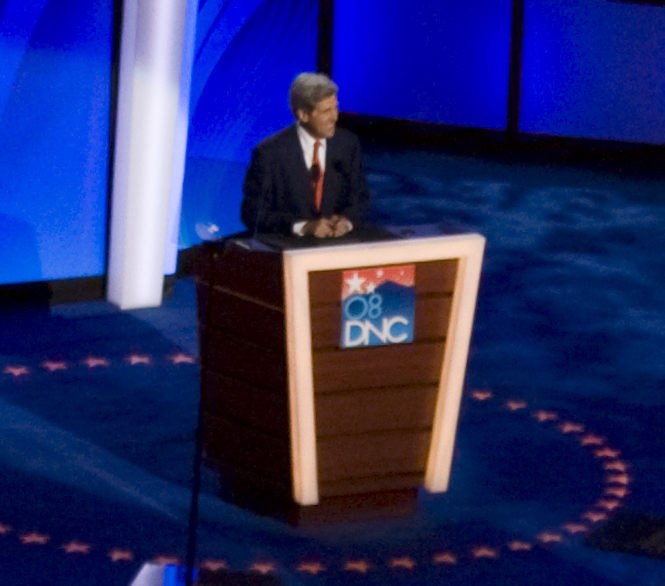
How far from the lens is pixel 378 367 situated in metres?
4.63

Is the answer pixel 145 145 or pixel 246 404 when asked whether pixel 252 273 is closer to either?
pixel 246 404

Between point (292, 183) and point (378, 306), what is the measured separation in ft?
1.96

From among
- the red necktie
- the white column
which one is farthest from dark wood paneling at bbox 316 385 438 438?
the white column

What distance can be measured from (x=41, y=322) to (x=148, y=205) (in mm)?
920

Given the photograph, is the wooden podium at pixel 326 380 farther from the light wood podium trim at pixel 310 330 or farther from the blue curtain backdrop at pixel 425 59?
the blue curtain backdrop at pixel 425 59

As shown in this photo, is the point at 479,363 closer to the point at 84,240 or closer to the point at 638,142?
the point at 84,240

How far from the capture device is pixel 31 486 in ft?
16.5

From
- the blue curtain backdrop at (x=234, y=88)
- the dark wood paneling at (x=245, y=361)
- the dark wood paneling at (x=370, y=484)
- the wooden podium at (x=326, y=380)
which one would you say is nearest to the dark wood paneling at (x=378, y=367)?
the wooden podium at (x=326, y=380)

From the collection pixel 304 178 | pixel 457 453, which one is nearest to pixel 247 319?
pixel 304 178

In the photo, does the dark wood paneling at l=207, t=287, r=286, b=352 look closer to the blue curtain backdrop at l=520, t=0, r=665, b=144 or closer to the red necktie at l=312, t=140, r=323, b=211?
the red necktie at l=312, t=140, r=323, b=211

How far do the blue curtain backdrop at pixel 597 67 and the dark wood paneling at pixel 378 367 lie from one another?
849 centimetres

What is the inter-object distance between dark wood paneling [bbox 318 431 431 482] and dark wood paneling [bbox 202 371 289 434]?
0.62 ft

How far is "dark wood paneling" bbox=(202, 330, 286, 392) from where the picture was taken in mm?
4582

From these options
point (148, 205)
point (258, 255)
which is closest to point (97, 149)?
point (148, 205)
